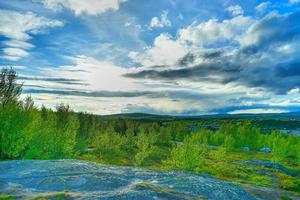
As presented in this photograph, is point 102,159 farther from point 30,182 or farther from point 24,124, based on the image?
point 30,182

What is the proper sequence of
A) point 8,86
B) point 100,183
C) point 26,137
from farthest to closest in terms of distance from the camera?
point 8,86 → point 26,137 → point 100,183

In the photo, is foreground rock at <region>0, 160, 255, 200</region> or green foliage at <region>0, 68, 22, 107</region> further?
green foliage at <region>0, 68, 22, 107</region>

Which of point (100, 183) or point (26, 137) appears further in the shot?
point (26, 137)

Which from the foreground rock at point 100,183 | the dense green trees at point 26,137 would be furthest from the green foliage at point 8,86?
the foreground rock at point 100,183

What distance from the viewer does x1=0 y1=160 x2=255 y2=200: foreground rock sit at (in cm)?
3883

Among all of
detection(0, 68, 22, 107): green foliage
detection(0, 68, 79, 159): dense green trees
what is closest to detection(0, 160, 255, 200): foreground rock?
detection(0, 68, 79, 159): dense green trees

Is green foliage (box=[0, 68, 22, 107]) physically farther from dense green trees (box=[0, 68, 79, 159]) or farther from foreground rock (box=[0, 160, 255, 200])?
foreground rock (box=[0, 160, 255, 200])

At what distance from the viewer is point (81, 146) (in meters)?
119

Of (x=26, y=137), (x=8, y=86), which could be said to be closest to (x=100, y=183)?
(x=26, y=137)

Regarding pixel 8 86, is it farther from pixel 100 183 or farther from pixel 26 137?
pixel 100 183

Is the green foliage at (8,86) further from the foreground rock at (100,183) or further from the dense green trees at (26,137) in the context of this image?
the foreground rock at (100,183)

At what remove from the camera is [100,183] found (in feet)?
144

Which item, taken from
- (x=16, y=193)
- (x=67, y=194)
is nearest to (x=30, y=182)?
(x=16, y=193)

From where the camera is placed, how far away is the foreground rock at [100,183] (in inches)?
1529
